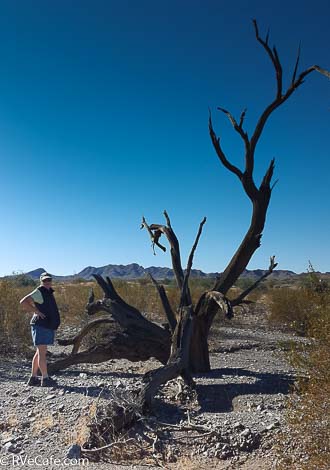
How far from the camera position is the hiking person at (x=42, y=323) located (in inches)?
325

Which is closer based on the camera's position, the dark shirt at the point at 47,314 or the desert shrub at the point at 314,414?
the desert shrub at the point at 314,414

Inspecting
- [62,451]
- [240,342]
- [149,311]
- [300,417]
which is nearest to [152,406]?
[62,451]

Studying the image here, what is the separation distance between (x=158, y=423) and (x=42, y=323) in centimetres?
304

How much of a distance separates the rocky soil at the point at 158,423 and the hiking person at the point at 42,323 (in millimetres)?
320

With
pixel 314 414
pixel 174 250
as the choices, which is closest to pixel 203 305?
pixel 174 250

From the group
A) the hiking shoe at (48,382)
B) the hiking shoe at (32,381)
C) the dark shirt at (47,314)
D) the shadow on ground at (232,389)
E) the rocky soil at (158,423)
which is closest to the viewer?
the rocky soil at (158,423)

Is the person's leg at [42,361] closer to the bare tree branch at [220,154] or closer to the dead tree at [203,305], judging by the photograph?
the dead tree at [203,305]

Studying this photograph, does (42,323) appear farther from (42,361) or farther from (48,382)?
(48,382)

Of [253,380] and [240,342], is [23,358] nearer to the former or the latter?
[253,380]

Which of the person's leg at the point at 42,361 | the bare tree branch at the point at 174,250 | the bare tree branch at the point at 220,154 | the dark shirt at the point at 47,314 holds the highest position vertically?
the bare tree branch at the point at 220,154

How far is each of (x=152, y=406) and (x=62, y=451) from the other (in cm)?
164

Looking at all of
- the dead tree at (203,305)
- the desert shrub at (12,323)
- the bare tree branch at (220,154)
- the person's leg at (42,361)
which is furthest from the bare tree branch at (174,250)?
→ the desert shrub at (12,323)

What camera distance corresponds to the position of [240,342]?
15.7 metres

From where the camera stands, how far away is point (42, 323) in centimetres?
837
